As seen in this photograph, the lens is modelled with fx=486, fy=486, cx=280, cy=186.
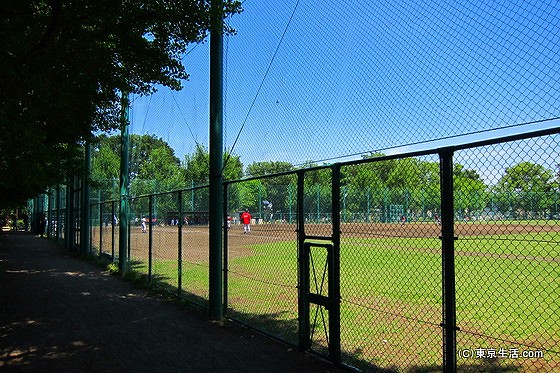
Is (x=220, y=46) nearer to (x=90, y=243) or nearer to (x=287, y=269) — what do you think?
(x=287, y=269)

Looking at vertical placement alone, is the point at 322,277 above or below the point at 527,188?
below

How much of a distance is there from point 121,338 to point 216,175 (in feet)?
9.10

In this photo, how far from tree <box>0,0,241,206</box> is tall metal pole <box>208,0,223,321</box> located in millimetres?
403

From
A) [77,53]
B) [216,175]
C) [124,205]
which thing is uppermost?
[77,53]

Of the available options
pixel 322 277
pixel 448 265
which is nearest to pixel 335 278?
pixel 322 277

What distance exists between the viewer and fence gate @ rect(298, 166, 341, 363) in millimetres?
5160

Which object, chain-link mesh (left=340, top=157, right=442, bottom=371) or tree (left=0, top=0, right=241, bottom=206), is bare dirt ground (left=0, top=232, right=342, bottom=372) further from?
tree (left=0, top=0, right=241, bottom=206)

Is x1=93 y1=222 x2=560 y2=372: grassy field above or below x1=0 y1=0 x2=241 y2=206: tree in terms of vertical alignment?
below

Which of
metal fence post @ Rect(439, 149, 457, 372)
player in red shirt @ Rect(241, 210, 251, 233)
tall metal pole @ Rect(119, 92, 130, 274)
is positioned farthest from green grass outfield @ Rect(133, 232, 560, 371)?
tall metal pole @ Rect(119, 92, 130, 274)

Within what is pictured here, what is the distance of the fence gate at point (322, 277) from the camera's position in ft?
16.9

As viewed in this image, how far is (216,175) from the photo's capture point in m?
7.77

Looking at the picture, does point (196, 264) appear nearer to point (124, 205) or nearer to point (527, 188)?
point (124, 205)

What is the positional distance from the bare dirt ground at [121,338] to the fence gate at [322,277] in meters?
0.26

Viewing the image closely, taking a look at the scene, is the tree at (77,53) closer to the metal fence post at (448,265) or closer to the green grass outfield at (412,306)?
the green grass outfield at (412,306)
